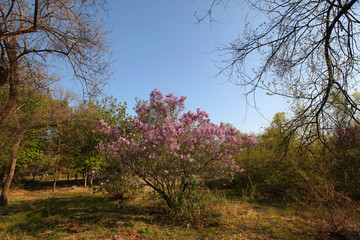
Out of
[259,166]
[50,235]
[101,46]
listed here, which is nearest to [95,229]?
[50,235]

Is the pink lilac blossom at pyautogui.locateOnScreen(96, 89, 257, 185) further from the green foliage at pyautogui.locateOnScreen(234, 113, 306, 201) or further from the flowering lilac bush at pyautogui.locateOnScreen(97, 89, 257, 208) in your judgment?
the green foliage at pyautogui.locateOnScreen(234, 113, 306, 201)

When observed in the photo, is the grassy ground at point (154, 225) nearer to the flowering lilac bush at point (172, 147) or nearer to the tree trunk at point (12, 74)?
the flowering lilac bush at point (172, 147)

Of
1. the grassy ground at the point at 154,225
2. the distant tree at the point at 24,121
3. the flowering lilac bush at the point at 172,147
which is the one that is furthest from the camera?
the distant tree at the point at 24,121

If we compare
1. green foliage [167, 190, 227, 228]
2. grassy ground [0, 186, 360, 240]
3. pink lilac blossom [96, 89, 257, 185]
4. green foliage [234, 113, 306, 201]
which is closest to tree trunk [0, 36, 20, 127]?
pink lilac blossom [96, 89, 257, 185]

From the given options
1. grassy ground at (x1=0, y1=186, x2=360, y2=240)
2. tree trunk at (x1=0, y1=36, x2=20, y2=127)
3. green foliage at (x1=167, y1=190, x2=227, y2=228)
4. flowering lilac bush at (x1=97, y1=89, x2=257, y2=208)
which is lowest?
grassy ground at (x1=0, y1=186, x2=360, y2=240)

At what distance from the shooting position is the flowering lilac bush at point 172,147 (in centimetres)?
550

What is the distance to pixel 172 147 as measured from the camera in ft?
17.5

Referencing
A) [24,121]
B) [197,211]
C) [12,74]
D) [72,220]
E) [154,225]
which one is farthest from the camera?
[24,121]

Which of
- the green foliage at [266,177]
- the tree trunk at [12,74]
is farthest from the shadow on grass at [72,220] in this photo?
the green foliage at [266,177]

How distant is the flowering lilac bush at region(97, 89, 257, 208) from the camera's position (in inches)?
217

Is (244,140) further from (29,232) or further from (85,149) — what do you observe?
(85,149)

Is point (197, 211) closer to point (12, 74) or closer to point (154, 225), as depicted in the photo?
point (154, 225)

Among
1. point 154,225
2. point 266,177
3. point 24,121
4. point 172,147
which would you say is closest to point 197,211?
point 154,225

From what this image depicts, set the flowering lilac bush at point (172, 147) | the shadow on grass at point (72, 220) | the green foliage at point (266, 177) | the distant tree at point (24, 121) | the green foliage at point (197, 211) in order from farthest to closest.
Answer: the green foliage at point (266, 177) < the distant tree at point (24, 121) < the flowering lilac bush at point (172, 147) < the green foliage at point (197, 211) < the shadow on grass at point (72, 220)
